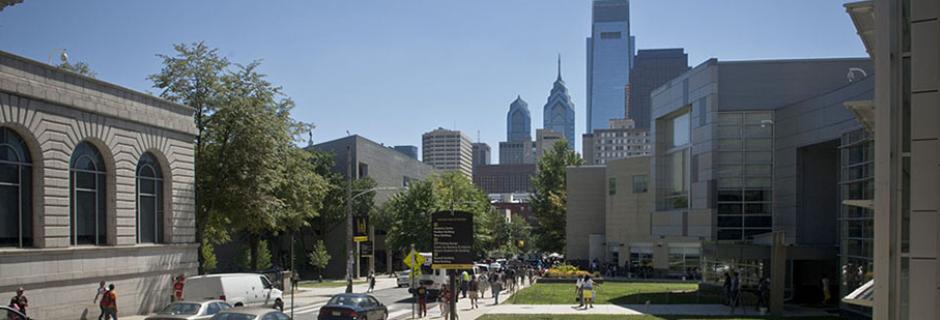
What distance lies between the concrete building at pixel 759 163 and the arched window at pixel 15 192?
26.7 metres

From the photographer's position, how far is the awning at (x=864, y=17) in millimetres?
10523

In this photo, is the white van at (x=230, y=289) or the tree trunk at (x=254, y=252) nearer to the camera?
the white van at (x=230, y=289)

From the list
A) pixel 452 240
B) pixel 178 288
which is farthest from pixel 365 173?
pixel 452 240

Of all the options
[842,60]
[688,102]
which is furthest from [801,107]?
[688,102]

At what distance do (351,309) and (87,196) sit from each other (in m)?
11.7

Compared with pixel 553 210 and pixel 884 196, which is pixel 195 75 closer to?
pixel 884 196

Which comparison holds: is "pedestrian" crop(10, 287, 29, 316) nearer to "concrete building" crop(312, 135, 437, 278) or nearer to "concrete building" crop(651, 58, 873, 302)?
"concrete building" crop(651, 58, 873, 302)

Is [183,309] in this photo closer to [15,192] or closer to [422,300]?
[15,192]

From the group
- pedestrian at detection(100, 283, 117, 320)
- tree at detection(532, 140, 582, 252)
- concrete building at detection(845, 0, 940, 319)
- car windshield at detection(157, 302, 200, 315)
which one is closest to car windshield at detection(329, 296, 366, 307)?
car windshield at detection(157, 302, 200, 315)

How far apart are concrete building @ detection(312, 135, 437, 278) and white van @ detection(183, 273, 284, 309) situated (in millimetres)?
36814

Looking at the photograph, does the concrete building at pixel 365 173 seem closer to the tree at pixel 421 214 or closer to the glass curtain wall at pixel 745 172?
the tree at pixel 421 214

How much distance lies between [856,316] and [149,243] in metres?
26.9

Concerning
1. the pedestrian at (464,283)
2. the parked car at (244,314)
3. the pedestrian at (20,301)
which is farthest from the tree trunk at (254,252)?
the parked car at (244,314)

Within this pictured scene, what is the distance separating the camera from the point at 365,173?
76.8 meters
